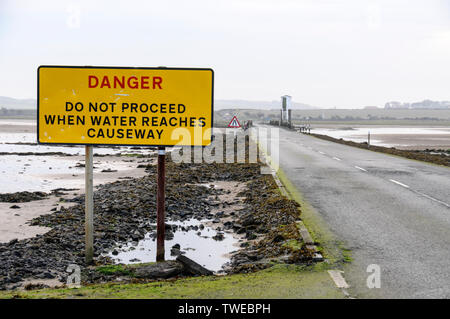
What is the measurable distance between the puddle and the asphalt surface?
2.18 metres

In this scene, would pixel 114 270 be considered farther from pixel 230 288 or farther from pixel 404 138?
pixel 404 138

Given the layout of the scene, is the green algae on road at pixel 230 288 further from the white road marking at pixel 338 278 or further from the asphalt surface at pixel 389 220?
the asphalt surface at pixel 389 220

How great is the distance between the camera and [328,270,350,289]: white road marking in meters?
6.80

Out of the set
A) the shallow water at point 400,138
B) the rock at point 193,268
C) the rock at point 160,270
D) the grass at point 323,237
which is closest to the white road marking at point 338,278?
the grass at point 323,237

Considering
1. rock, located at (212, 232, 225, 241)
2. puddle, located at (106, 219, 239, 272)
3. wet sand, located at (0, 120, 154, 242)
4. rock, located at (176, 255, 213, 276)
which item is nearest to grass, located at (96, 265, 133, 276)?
rock, located at (176, 255, 213, 276)

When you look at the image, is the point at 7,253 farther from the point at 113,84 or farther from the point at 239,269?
the point at 239,269

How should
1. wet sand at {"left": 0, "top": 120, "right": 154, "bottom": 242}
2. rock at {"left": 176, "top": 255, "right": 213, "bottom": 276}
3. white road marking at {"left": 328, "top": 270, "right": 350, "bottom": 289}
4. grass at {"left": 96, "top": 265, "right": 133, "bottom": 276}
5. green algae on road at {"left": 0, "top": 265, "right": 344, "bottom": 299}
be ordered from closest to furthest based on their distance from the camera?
green algae on road at {"left": 0, "top": 265, "right": 344, "bottom": 299} → white road marking at {"left": 328, "top": 270, "right": 350, "bottom": 289} → rock at {"left": 176, "top": 255, "right": 213, "bottom": 276} → grass at {"left": 96, "top": 265, "right": 133, "bottom": 276} → wet sand at {"left": 0, "top": 120, "right": 154, "bottom": 242}

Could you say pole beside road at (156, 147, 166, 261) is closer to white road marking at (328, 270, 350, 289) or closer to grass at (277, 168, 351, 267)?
grass at (277, 168, 351, 267)

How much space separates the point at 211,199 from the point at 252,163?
30.5 ft

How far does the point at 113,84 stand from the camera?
8.80 m

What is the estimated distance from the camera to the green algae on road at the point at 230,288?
21.3ft

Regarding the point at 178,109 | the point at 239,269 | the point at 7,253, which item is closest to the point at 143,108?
the point at 178,109

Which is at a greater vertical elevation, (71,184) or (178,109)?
(178,109)
